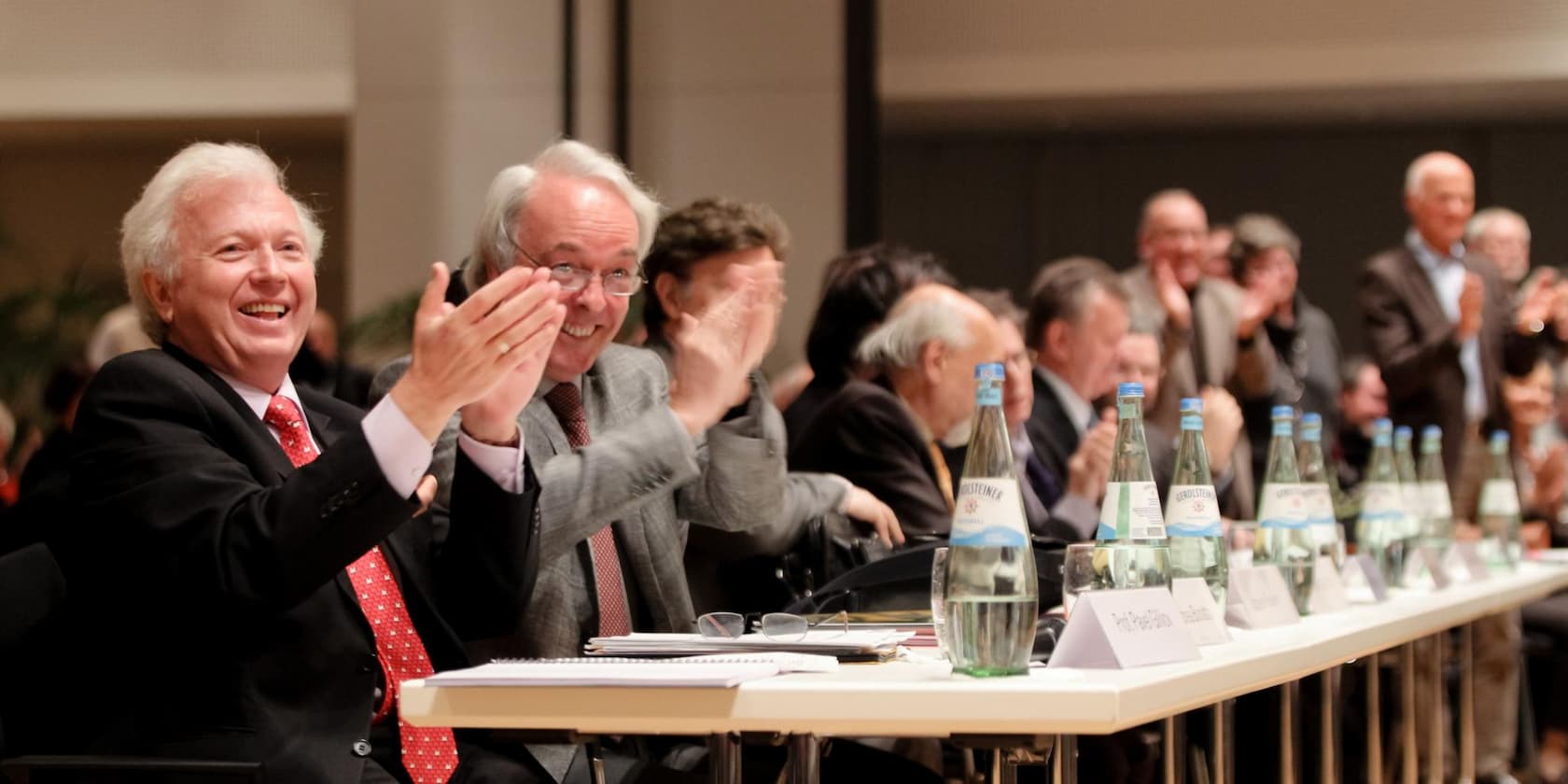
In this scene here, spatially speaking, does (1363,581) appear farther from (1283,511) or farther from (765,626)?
(765,626)

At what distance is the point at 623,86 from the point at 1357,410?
10.6 feet

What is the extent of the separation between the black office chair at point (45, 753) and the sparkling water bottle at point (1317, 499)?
1.63 m

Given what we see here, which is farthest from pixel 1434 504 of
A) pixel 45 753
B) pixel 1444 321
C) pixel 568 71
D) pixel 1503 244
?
pixel 568 71

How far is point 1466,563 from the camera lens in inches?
151

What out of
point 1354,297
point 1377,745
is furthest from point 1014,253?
point 1377,745

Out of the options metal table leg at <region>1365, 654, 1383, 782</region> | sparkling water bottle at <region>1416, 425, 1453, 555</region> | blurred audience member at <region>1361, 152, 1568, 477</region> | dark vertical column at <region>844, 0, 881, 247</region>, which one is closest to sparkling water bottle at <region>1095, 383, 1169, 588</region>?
metal table leg at <region>1365, 654, 1383, 782</region>

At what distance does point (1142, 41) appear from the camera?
8258 mm

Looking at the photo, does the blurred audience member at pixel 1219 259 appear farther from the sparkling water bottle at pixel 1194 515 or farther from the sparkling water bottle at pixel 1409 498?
the sparkling water bottle at pixel 1194 515

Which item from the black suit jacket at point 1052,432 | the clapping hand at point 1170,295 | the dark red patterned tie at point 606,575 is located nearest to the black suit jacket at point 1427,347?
the clapping hand at point 1170,295

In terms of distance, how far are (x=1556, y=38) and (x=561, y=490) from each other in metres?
7.22

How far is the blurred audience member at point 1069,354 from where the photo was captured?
4.10 meters

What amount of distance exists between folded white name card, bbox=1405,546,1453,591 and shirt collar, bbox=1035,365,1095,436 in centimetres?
87

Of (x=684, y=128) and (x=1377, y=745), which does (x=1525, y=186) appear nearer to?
(x=684, y=128)

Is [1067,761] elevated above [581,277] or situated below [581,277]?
below
